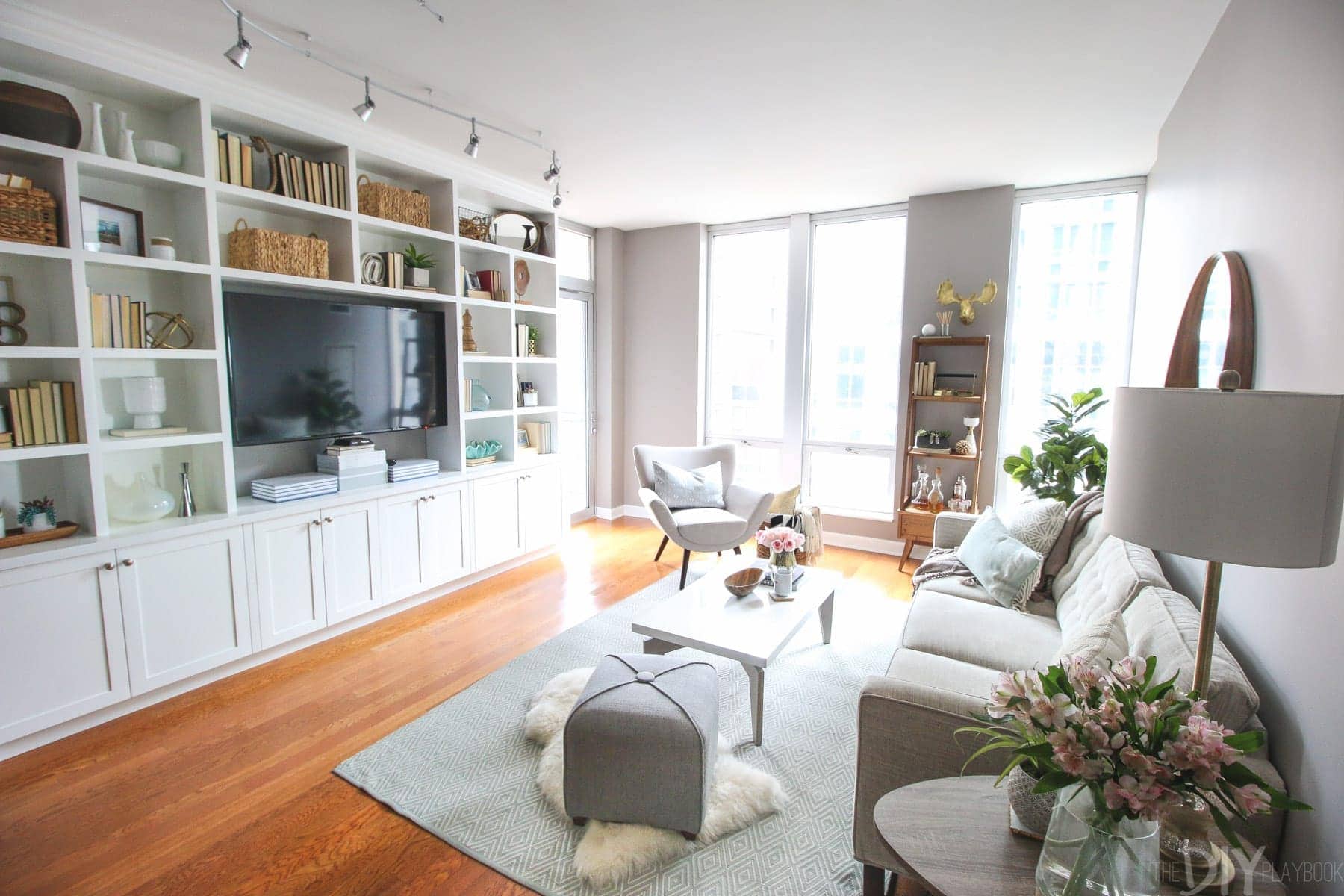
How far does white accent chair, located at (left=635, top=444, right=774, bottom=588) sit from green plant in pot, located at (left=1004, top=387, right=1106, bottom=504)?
1578mm

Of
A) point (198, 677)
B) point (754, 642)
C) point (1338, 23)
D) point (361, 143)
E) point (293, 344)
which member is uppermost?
point (361, 143)

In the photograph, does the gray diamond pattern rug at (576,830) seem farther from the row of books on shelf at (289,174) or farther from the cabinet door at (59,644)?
the row of books on shelf at (289,174)

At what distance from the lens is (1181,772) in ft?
2.99

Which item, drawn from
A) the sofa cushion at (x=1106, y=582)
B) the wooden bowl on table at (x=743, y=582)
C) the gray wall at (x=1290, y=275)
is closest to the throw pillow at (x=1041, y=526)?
the sofa cushion at (x=1106, y=582)

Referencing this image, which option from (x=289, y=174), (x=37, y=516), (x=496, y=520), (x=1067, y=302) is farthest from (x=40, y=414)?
(x=1067, y=302)

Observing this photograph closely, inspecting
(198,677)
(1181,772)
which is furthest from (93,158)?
(1181,772)

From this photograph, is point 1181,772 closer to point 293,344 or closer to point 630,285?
point 293,344

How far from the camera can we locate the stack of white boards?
3.51m

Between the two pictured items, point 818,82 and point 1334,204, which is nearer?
point 1334,204

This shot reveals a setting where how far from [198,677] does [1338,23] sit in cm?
430

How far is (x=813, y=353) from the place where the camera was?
5254 mm

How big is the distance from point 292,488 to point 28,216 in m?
1.43

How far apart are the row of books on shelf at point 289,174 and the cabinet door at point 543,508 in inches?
A: 80.6

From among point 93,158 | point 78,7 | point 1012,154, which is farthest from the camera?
point 1012,154
